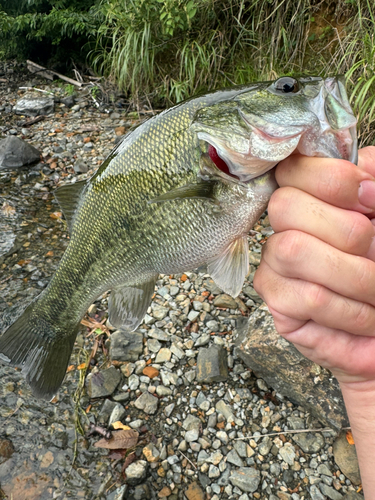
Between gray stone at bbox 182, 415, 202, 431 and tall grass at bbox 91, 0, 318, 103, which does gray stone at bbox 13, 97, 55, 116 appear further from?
gray stone at bbox 182, 415, 202, 431

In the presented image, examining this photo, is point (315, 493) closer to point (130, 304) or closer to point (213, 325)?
point (213, 325)

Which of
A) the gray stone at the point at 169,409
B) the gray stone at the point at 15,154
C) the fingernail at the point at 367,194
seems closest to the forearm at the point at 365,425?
the fingernail at the point at 367,194

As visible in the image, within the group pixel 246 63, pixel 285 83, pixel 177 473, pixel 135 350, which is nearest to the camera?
pixel 285 83

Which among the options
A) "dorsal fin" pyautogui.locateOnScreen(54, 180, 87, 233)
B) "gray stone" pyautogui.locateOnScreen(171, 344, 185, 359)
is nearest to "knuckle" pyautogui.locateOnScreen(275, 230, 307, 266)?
"dorsal fin" pyautogui.locateOnScreen(54, 180, 87, 233)

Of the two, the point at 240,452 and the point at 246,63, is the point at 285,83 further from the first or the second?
the point at 246,63

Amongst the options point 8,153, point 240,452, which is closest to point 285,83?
point 240,452

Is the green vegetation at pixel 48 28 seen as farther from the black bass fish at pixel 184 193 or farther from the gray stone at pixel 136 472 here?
the gray stone at pixel 136 472
